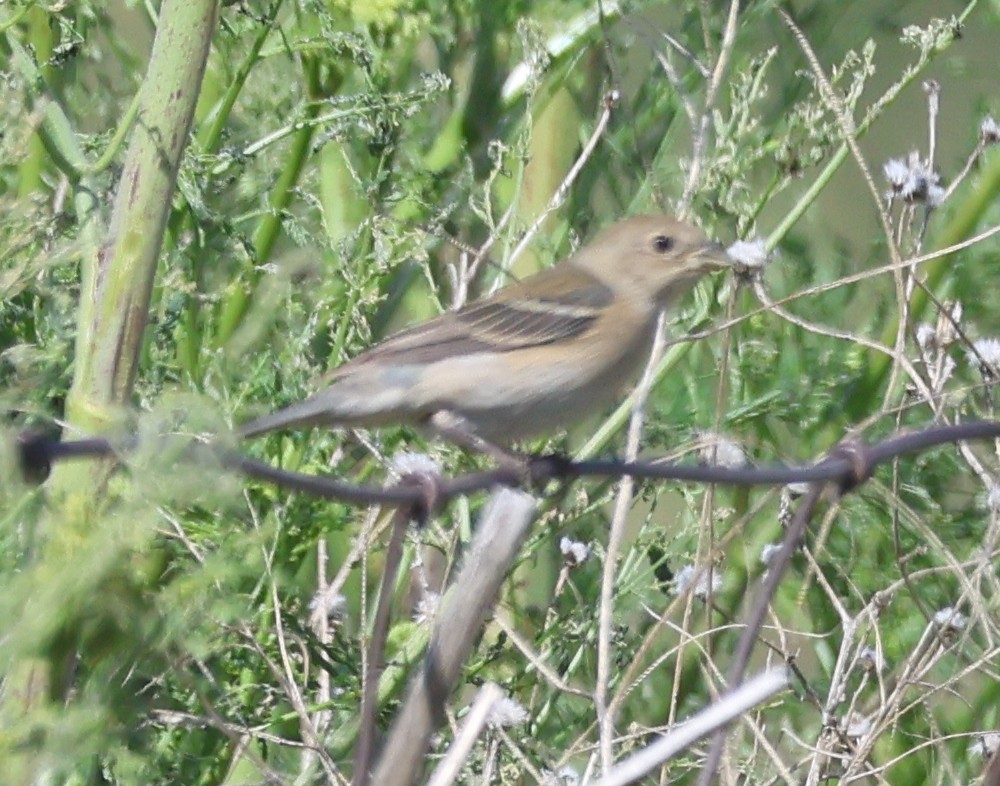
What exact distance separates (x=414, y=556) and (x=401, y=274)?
1.24 m

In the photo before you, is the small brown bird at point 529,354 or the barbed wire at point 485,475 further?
the small brown bird at point 529,354

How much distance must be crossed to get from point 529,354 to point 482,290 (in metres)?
1.18

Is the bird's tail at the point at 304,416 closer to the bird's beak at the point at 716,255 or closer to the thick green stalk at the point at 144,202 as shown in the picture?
the thick green stalk at the point at 144,202

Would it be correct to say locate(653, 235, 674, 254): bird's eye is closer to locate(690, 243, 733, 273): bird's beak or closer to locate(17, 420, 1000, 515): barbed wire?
locate(690, 243, 733, 273): bird's beak

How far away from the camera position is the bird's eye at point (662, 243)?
4.37 m

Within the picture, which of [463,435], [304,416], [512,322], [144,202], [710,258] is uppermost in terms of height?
[144,202]

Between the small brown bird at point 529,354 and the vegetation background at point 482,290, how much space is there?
130 millimetres

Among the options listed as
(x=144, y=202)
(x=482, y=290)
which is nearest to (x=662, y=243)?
(x=482, y=290)

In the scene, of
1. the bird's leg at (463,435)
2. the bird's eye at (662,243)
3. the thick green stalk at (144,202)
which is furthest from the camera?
the bird's eye at (662,243)

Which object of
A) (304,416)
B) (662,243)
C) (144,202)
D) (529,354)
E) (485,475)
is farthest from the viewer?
(662,243)

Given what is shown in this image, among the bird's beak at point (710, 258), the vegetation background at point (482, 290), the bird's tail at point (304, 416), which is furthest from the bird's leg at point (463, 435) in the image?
the bird's beak at point (710, 258)

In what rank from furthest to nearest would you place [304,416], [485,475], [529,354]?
[529,354], [304,416], [485,475]

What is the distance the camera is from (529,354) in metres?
4.18

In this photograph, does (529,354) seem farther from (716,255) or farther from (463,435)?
(716,255)
